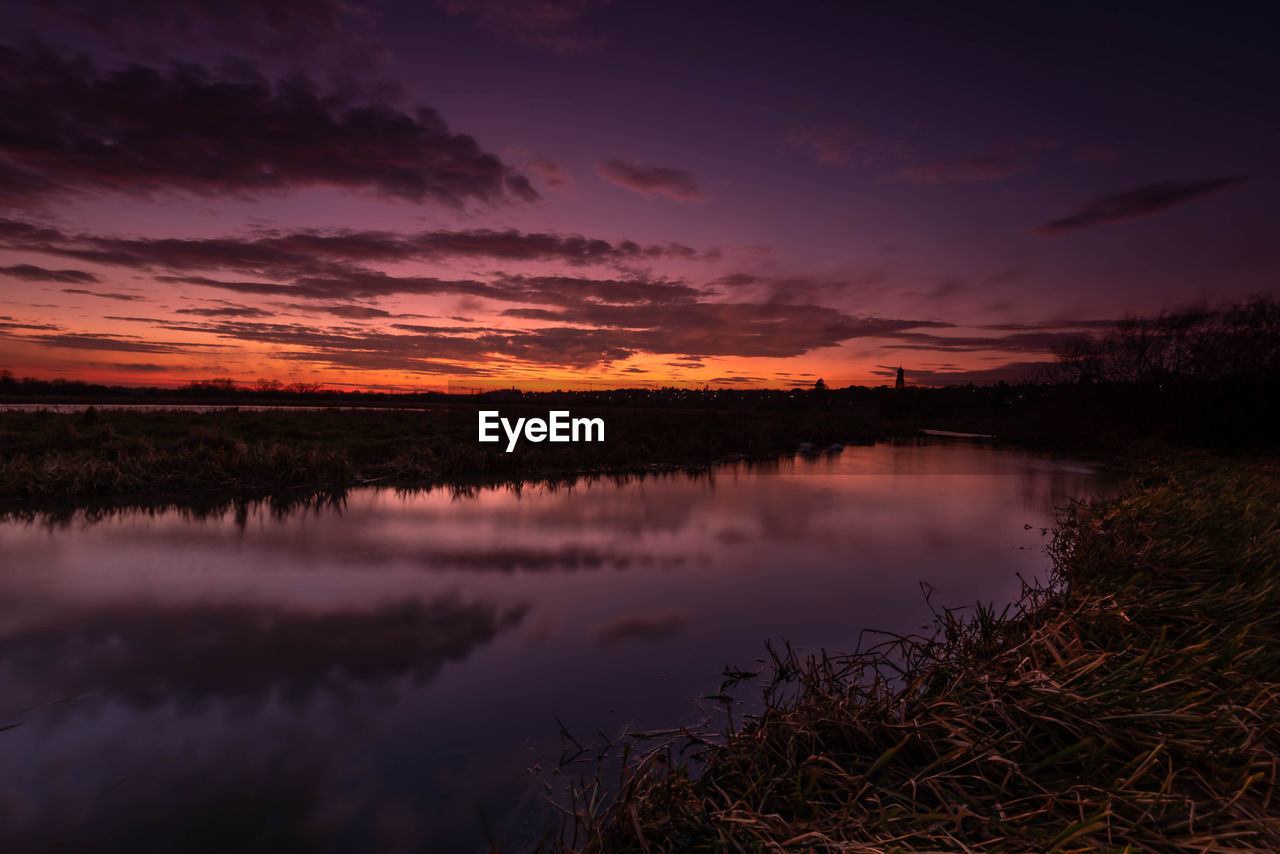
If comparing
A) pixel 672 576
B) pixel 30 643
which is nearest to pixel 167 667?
pixel 30 643

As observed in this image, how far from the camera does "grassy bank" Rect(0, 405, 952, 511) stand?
14.8m

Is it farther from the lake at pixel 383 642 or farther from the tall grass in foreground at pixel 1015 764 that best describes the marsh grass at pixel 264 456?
the tall grass in foreground at pixel 1015 764

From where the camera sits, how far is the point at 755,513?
52.9 ft

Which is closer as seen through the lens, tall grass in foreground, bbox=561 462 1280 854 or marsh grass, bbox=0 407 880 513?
tall grass in foreground, bbox=561 462 1280 854

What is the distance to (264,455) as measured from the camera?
17438 millimetres

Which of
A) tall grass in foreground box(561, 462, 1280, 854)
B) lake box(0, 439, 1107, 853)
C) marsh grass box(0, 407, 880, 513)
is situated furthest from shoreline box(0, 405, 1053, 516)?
tall grass in foreground box(561, 462, 1280, 854)

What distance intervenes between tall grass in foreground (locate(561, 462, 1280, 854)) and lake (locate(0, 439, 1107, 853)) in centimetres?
151

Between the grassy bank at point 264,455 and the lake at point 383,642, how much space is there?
110 inches

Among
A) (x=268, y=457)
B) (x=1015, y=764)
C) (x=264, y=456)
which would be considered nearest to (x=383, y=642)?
(x=1015, y=764)

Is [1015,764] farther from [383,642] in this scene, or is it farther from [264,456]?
[264,456]

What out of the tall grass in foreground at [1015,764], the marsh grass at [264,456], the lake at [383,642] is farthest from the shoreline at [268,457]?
the tall grass in foreground at [1015,764]

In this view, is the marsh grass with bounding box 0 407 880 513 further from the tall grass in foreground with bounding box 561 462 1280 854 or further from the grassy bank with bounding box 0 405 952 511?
the tall grass in foreground with bounding box 561 462 1280 854

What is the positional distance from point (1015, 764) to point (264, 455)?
65.5ft

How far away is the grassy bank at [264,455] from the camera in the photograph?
14.8 meters
